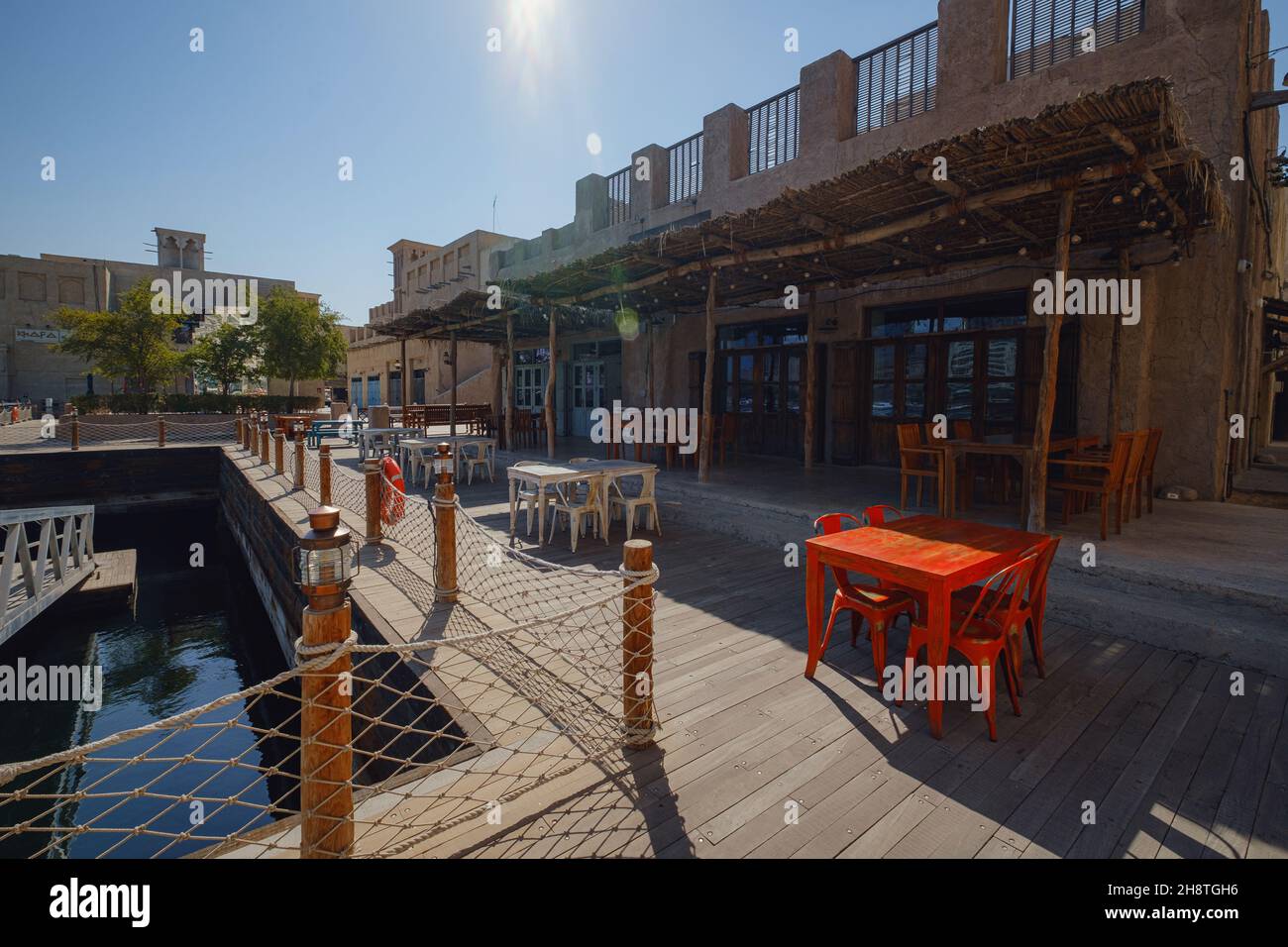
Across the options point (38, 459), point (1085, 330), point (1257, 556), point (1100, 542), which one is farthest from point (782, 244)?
point (38, 459)

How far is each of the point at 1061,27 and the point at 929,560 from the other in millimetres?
9646

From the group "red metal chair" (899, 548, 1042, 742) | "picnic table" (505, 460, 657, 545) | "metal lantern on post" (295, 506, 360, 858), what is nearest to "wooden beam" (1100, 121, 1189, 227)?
"red metal chair" (899, 548, 1042, 742)

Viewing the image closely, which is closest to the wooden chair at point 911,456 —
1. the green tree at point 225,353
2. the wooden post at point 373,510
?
the wooden post at point 373,510

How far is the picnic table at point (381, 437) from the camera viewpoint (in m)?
13.5

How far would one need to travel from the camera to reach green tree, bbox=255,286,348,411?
24031mm

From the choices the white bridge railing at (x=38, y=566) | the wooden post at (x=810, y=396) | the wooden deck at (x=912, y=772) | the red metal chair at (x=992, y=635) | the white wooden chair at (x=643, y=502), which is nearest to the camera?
the wooden deck at (x=912, y=772)

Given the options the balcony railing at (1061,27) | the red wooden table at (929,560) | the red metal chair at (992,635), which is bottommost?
the red metal chair at (992,635)

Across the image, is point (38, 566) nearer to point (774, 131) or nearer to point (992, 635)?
point (992, 635)

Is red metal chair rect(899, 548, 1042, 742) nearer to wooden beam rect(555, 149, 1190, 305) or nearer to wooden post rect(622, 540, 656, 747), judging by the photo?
wooden post rect(622, 540, 656, 747)

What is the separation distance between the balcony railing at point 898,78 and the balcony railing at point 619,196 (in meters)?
6.79

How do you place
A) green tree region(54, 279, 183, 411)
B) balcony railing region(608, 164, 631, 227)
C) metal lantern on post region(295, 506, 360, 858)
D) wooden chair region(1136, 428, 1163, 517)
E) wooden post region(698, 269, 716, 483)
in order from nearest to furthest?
metal lantern on post region(295, 506, 360, 858) < wooden chair region(1136, 428, 1163, 517) < wooden post region(698, 269, 716, 483) < balcony railing region(608, 164, 631, 227) < green tree region(54, 279, 183, 411)

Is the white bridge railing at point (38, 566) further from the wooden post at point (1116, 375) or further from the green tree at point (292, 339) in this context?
the green tree at point (292, 339)

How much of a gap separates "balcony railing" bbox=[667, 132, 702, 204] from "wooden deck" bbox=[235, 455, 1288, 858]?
1284 cm

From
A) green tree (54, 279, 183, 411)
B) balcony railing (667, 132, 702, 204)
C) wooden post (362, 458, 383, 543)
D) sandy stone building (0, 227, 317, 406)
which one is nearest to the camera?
wooden post (362, 458, 383, 543)
